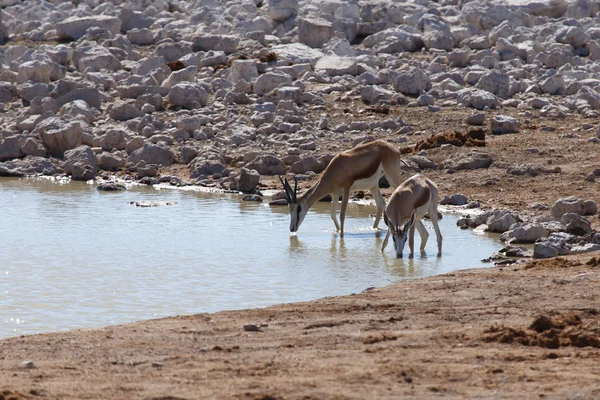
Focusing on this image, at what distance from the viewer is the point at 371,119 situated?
2133 centimetres

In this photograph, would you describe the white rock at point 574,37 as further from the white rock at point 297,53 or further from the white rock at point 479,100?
the white rock at point 297,53

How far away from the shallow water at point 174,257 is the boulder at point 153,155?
2.13 meters

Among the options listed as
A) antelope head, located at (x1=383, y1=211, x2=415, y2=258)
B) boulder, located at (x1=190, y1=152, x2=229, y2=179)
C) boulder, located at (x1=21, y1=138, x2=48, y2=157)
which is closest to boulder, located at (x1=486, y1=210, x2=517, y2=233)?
antelope head, located at (x1=383, y1=211, x2=415, y2=258)

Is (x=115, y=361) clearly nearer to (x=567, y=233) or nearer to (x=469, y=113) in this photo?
(x=567, y=233)

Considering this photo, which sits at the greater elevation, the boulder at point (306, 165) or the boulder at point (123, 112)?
the boulder at point (123, 112)

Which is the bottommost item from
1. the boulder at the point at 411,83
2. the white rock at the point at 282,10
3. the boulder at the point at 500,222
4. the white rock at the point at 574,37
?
→ the boulder at the point at 500,222

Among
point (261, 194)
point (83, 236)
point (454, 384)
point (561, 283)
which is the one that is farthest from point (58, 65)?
point (454, 384)

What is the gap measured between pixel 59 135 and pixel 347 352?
14.6 metres

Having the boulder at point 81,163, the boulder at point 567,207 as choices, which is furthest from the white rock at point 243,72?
the boulder at point 567,207

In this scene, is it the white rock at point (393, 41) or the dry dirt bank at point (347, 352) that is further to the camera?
the white rock at point (393, 41)

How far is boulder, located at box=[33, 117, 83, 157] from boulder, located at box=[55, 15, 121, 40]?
9787 mm

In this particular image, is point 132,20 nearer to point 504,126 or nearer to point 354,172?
point 504,126

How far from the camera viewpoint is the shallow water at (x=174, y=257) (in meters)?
10.0

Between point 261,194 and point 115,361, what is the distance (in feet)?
36.0
